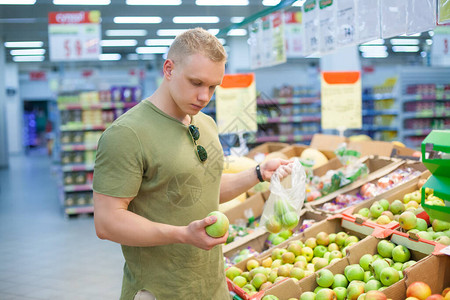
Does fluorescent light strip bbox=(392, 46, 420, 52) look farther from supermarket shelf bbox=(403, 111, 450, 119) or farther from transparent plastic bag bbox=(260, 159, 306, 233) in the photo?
transparent plastic bag bbox=(260, 159, 306, 233)

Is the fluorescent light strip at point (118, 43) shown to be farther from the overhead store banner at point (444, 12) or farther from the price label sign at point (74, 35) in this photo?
the overhead store banner at point (444, 12)

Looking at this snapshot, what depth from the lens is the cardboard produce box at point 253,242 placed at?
305 cm

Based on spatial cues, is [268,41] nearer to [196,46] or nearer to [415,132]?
[196,46]

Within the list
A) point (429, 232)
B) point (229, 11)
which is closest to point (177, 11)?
point (229, 11)

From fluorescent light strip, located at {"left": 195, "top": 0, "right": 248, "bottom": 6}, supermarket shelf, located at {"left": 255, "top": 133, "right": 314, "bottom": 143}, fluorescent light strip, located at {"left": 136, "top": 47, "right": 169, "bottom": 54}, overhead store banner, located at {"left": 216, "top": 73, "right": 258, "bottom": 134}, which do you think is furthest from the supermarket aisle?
fluorescent light strip, located at {"left": 136, "top": 47, "right": 169, "bottom": 54}

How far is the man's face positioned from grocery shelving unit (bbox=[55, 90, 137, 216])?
6.75m

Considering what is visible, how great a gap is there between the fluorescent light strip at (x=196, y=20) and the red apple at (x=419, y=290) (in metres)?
12.0

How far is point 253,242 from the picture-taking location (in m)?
3.15

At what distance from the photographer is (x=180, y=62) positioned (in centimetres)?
149

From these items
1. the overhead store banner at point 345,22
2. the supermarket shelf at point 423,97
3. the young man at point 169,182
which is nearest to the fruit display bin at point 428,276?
the young man at point 169,182

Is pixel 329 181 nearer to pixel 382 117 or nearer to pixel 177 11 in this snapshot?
pixel 382 117

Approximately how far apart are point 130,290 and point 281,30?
3629mm

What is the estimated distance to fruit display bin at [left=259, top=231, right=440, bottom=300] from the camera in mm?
2238

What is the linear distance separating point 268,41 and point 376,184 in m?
2.10
